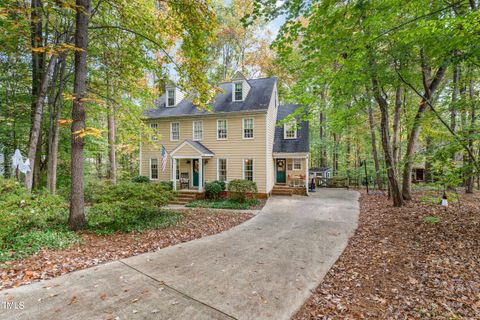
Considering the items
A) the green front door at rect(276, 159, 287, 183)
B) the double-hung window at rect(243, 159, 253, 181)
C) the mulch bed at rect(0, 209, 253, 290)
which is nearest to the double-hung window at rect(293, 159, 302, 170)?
the green front door at rect(276, 159, 287, 183)

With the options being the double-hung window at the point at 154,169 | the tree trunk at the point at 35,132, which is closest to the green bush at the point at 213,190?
the double-hung window at the point at 154,169

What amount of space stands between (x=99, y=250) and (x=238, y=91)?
11551mm

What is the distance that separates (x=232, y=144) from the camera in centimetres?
1301

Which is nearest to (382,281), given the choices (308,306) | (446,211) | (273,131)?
(308,306)

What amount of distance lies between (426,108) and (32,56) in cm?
1639

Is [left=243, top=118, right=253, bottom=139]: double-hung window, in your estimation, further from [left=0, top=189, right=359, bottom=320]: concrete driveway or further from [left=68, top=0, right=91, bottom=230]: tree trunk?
[left=68, top=0, right=91, bottom=230]: tree trunk

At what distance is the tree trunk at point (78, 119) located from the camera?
5.66m

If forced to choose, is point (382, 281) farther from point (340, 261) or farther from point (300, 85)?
point (300, 85)

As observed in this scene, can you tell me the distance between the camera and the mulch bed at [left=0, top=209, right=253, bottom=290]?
3.64 m

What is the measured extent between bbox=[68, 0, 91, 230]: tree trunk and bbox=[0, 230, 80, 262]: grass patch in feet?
1.83

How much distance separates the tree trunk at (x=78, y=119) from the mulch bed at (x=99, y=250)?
27.7 inches

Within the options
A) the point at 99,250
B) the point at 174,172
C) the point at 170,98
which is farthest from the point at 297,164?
the point at 99,250

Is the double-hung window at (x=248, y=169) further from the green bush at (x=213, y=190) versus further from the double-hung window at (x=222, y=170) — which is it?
the green bush at (x=213, y=190)

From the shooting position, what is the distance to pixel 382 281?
11.8 ft
